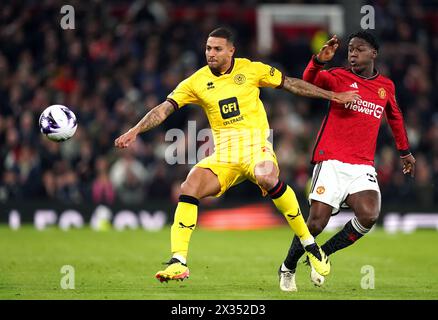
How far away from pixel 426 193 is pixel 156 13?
7.66m

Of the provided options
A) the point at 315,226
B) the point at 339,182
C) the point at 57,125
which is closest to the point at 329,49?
the point at 339,182

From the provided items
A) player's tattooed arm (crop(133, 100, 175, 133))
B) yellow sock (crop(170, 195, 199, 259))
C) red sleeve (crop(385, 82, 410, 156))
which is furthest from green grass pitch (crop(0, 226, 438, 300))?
player's tattooed arm (crop(133, 100, 175, 133))

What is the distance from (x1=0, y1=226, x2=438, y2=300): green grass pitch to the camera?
9.62 meters

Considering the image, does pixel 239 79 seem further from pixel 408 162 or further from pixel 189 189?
pixel 408 162

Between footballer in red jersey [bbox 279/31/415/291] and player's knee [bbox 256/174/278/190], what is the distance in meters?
0.58

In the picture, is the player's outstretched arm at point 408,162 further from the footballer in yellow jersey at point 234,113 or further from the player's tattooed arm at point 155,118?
the player's tattooed arm at point 155,118

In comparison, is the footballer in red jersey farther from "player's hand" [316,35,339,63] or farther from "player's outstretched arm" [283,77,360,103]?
"player's outstretched arm" [283,77,360,103]

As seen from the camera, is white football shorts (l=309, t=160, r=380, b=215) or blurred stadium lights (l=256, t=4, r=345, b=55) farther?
blurred stadium lights (l=256, t=4, r=345, b=55)

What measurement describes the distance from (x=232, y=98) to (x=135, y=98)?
10801 millimetres

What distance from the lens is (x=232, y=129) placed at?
399 inches

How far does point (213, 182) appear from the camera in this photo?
9.94 m

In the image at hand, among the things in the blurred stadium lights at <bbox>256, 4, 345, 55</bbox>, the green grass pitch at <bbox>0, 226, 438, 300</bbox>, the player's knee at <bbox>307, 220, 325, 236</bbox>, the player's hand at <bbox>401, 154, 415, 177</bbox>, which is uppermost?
the blurred stadium lights at <bbox>256, 4, 345, 55</bbox>

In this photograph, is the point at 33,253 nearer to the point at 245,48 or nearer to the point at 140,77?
the point at 140,77
